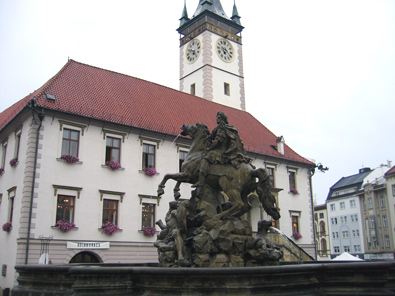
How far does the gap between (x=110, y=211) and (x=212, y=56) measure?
22.9 m

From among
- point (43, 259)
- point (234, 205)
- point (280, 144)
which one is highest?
point (280, 144)

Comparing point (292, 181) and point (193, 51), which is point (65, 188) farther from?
point (193, 51)

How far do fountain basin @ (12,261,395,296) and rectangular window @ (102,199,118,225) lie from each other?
51.0ft

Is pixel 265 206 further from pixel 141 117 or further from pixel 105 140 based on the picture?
pixel 141 117

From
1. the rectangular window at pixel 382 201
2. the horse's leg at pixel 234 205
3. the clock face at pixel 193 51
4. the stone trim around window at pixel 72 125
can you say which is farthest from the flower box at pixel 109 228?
the rectangular window at pixel 382 201

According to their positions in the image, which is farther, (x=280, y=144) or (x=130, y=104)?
(x=280, y=144)

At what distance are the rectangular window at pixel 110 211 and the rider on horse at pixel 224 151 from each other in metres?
14.7

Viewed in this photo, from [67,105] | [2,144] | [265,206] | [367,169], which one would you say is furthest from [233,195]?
[367,169]

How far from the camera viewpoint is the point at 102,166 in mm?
22422

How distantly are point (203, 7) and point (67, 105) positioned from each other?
26.0 meters

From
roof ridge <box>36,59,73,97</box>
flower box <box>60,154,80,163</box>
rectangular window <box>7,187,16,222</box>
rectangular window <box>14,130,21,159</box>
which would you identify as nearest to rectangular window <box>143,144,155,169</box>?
flower box <box>60,154,80,163</box>

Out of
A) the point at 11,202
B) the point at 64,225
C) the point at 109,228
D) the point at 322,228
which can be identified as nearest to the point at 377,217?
the point at 322,228

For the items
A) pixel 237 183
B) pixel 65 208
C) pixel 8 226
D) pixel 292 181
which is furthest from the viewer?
pixel 292 181

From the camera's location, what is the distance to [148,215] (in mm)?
23672
